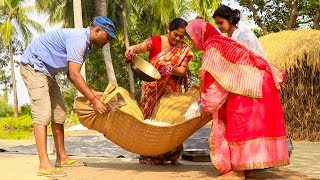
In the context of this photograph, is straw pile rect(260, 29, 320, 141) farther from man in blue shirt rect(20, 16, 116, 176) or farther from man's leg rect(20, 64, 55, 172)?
man's leg rect(20, 64, 55, 172)

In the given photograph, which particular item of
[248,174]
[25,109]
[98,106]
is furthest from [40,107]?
[25,109]

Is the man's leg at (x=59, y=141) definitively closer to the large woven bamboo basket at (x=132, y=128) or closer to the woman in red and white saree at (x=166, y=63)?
the large woven bamboo basket at (x=132, y=128)

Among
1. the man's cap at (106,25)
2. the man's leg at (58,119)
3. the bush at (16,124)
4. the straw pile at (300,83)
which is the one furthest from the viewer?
the bush at (16,124)

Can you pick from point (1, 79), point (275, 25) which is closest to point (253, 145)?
point (275, 25)

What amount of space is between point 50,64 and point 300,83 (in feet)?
24.0

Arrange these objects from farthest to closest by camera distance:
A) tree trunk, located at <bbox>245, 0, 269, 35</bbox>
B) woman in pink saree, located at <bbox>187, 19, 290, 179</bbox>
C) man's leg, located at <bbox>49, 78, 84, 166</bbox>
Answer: tree trunk, located at <bbox>245, 0, 269, 35</bbox>, man's leg, located at <bbox>49, 78, 84, 166</bbox>, woman in pink saree, located at <bbox>187, 19, 290, 179</bbox>

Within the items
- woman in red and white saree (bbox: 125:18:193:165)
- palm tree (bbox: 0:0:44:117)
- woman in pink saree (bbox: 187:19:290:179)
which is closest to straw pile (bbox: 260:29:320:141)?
woman in red and white saree (bbox: 125:18:193:165)

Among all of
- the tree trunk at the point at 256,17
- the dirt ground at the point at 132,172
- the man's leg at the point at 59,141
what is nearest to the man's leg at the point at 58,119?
the man's leg at the point at 59,141

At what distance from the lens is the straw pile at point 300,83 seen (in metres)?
10.1

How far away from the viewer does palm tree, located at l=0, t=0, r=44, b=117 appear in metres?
29.1

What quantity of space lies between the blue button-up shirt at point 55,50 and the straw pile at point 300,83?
620 centimetres

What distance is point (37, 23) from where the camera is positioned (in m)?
33.2

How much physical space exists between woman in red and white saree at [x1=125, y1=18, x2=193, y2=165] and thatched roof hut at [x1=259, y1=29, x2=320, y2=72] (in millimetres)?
5306

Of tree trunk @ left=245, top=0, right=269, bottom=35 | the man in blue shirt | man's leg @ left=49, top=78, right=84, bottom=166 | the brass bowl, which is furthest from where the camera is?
tree trunk @ left=245, top=0, right=269, bottom=35
